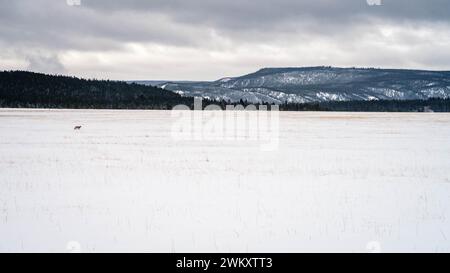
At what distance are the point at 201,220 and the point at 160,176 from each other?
605 centimetres

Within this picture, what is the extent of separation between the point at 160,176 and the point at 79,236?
22.9 feet

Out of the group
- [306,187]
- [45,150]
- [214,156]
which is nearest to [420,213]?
[306,187]

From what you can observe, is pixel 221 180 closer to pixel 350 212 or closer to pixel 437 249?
pixel 350 212

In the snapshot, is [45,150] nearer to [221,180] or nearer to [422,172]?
[221,180]

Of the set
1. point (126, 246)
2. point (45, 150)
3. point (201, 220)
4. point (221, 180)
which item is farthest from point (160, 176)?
point (45, 150)

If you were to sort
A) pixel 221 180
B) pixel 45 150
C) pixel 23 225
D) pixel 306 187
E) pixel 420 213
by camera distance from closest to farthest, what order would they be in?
1. pixel 23 225
2. pixel 420 213
3. pixel 306 187
4. pixel 221 180
5. pixel 45 150

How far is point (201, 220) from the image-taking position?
383 inches

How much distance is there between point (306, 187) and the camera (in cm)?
1365

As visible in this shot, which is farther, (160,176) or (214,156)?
(214,156)
